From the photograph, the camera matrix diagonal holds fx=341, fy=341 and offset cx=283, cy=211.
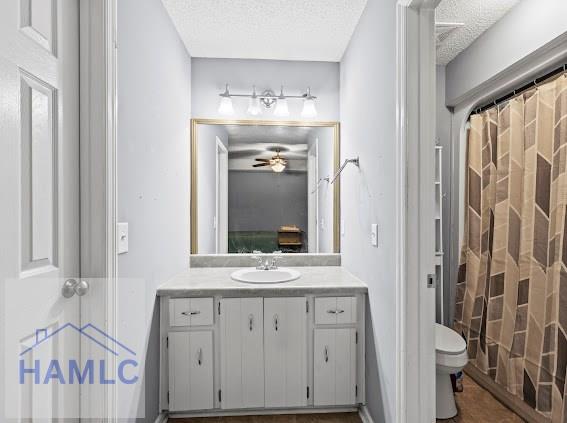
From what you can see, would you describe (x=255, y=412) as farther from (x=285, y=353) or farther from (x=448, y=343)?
(x=448, y=343)

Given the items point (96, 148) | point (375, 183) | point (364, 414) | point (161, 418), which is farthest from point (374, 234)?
point (161, 418)

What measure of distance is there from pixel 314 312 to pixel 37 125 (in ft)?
5.10

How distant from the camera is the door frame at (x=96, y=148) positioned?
1.20 m

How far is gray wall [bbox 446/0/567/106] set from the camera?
1.74 metres

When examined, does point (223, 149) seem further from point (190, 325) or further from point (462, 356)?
point (462, 356)

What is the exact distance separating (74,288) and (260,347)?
1097 mm

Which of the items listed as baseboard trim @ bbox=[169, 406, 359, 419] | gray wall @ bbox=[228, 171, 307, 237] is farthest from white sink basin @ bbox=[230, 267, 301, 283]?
baseboard trim @ bbox=[169, 406, 359, 419]

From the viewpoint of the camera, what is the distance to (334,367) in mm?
1969

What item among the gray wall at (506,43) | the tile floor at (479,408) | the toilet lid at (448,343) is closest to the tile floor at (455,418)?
the tile floor at (479,408)

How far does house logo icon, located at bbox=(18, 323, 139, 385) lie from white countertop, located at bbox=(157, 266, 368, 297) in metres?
0.48

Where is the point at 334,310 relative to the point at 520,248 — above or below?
below

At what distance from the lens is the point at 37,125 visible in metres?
1.01

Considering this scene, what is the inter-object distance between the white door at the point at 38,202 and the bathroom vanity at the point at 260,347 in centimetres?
73

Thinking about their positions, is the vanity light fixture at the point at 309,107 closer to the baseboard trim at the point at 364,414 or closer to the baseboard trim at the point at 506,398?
the baseboard trim at the point at 364,414
